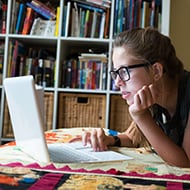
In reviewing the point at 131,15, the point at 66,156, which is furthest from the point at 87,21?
the point at 66,156

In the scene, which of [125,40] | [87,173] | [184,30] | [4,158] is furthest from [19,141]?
[184,30]

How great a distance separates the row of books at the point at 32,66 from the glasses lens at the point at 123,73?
1.21 metres

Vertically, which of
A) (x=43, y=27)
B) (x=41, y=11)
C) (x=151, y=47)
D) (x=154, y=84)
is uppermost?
(x=41, y=11)

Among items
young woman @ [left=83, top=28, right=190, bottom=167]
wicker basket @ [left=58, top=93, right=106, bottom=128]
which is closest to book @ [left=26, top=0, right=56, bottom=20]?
wicker basket @ [left=58, top=93, right=106, bottom=128]

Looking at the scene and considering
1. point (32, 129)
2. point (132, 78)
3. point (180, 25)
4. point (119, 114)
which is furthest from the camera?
point (180, 25)

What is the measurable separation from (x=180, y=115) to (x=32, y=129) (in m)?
0.52

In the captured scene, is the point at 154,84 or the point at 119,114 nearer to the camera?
the point at 154,84

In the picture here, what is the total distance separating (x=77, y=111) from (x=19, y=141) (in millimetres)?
1148

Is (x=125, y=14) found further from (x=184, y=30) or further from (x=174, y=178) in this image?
(x=174, y=178)

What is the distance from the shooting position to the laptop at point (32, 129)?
77cm

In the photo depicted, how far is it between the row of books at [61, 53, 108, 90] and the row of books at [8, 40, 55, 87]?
10cm

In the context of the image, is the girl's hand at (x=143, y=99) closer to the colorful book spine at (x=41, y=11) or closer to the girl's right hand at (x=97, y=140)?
the girl's right hand at (x=97, y=140)

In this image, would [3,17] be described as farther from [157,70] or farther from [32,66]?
[157,70]

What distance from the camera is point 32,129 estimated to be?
0.83 meters
